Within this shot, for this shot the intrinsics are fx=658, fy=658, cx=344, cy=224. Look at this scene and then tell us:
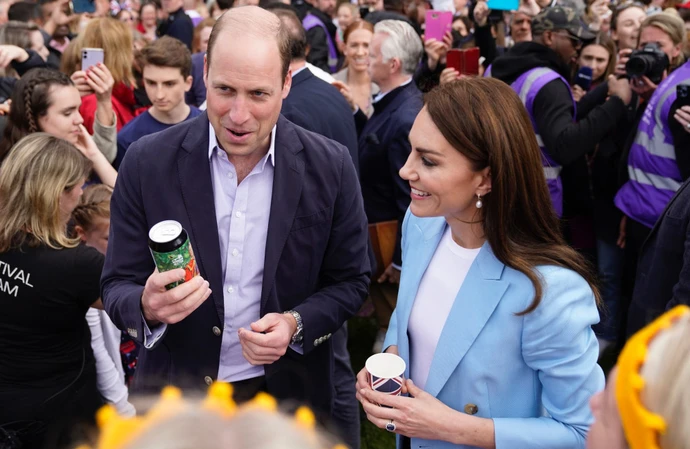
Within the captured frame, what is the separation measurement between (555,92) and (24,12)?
5.48 metres

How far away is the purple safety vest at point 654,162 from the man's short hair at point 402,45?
62.1 inches

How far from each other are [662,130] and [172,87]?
3.22m

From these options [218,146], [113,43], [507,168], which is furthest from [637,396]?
[113,43]

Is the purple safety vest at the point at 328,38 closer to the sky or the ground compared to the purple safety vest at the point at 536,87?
closer to the ground

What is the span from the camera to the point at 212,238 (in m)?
2.26

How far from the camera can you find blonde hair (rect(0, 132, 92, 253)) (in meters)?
2.66

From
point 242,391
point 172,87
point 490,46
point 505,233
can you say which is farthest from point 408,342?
point 490,46

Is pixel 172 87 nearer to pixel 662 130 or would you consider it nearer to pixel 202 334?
pixel 202 334

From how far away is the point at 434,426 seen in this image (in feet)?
6.17

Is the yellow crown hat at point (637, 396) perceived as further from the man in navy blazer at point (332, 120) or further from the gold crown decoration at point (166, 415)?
the man in navy blazer at point (332, 120)

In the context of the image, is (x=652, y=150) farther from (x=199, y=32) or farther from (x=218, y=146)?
(x=199, y=32)

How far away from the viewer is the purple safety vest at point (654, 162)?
4.01 metres

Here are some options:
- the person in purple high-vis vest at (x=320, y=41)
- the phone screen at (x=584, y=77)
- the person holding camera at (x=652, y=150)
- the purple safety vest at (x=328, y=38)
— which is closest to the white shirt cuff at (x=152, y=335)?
the person holding camera at (x=652, y=150)

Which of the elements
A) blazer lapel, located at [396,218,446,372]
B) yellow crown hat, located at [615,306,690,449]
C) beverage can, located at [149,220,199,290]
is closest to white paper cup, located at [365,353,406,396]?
blazer lapel, located at [396,218,446,372]
